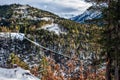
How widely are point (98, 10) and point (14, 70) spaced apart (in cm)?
1091

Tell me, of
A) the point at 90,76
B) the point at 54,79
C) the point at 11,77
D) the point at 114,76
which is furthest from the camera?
the point at 54,79

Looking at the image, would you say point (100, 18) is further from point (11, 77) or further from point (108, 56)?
point (11, 77)

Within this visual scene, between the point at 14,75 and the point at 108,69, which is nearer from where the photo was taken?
the point at 14,75

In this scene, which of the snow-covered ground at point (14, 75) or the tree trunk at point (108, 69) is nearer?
the snow-covered ground at point (14, 75)

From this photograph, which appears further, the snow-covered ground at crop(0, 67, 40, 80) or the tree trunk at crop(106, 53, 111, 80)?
the tree trunk at crop(106, 53, 111, 80)

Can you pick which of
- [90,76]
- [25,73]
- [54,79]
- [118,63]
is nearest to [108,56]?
[118,63]

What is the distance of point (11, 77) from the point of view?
2581 cm

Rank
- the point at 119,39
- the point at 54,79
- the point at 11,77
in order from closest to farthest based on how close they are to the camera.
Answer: the point at 11,77, the point at 119,39, the point at 54,79

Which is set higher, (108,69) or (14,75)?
(14,75)

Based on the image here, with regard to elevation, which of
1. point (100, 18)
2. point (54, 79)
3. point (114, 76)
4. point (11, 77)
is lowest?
point (54, 79)

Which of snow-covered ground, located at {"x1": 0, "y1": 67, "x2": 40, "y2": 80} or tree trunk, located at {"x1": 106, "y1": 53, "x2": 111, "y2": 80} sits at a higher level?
snow-covered ground, located at {"x1": 0, "y1": 67, "x2": 40, "y2": 80}

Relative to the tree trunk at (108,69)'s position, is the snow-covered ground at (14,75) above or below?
above

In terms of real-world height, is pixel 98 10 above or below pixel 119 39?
above

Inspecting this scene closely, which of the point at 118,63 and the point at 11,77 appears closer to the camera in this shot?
the point at 11,77
